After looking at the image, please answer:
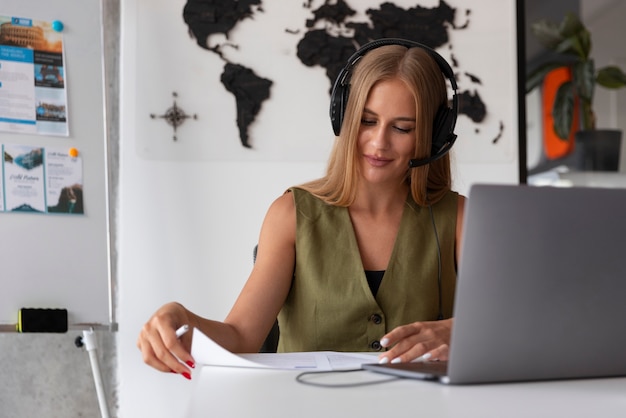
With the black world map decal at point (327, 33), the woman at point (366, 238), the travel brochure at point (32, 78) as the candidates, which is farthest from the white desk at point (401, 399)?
the black world map decal at point (327, 33)

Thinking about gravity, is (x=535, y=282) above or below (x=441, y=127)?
below

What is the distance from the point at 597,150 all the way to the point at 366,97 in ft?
6.70

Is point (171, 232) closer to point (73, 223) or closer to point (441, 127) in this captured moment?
point (73, 223)

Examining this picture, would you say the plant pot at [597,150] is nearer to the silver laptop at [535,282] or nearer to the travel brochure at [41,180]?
the travel brochure at [41,180]

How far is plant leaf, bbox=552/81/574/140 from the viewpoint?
127 inches

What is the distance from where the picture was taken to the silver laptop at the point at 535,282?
0.74m

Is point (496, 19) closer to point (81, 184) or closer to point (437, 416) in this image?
point (81, 184)

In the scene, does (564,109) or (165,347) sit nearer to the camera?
(165,347)

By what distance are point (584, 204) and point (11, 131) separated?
1825 mm

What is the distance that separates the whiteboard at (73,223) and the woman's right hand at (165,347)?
4.01ft

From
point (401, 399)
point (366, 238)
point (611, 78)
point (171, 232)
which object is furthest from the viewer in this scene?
point (611, 78)

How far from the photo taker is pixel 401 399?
76 cm

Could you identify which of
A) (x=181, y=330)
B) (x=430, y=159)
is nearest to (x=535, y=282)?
(x=181, y=330)

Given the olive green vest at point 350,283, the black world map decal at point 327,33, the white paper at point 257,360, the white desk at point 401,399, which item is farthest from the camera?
the black world map decal at point 327,33
